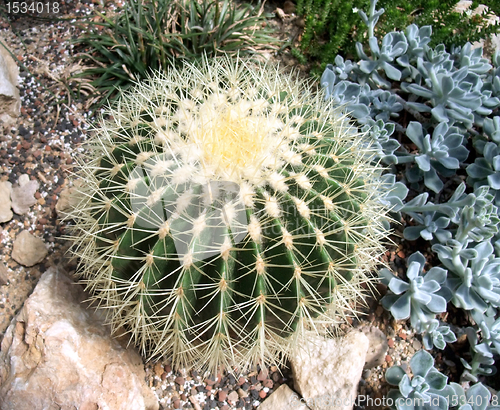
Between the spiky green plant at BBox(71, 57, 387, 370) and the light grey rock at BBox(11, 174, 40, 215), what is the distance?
3.35 feet

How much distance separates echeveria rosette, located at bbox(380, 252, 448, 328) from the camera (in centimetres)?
247

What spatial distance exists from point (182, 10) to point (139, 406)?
9.16 ft

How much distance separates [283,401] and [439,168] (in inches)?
71.6

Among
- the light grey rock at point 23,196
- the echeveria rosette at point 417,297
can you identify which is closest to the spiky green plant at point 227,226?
the echeveria rosette at point 417,297

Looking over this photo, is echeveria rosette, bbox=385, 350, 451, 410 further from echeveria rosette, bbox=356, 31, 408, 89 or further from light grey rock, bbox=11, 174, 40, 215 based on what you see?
light grey rock, bbox=11, 174, 40, 215

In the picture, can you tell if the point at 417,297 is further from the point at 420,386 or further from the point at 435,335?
the point at 420,386

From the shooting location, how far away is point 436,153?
2.82 metres

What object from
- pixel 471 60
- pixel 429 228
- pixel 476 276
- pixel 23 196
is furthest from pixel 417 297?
pixel 23 196

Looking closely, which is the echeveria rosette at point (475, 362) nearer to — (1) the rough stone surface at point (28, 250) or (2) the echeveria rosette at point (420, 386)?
(2) the echeveria rosette at point (420, 386)

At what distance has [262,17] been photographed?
12.0ft

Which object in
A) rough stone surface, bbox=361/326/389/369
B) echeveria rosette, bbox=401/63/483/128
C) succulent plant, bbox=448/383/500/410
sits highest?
echeveria rosette, bbox=401/63/483/128

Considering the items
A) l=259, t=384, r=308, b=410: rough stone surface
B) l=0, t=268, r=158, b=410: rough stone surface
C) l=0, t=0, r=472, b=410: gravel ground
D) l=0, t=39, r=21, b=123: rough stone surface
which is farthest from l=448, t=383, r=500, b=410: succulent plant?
l=0, t=39, r=21, b=123: rough stone surface

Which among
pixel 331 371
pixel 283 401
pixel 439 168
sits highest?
pixel 439 168

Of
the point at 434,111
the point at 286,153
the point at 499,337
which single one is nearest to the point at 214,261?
the point at 286,153
